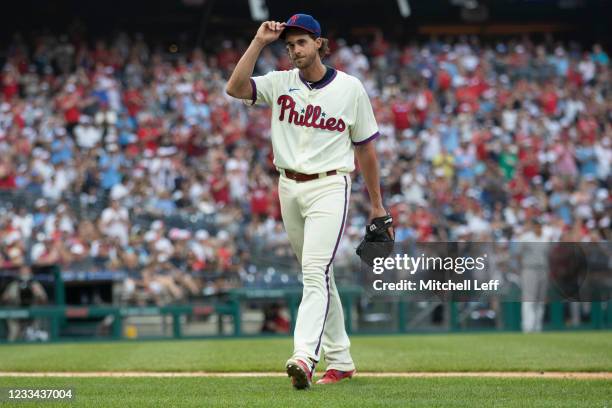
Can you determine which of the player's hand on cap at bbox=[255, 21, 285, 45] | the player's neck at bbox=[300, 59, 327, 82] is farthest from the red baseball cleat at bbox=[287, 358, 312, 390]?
the player's hand on cap at bbox=[255, 21, 285, 45]

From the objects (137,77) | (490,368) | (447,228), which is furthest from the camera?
(137,77)

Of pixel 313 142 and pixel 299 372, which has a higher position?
pixel 313 142

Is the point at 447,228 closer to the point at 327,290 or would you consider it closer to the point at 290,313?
the point at 290,313

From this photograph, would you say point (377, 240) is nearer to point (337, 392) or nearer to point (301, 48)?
point (337, 392)

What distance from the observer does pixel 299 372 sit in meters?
5.61

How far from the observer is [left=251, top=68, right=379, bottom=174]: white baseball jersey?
19.8 ft

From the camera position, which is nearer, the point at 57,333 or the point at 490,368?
the point at 490,368

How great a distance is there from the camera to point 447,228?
1670 centimetres

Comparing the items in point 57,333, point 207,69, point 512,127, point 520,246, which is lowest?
point 57,333

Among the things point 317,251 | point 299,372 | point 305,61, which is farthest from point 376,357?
point 305,61

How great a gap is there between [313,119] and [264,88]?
326 mm

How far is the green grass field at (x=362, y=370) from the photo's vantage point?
208 inches

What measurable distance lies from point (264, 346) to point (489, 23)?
15.1m

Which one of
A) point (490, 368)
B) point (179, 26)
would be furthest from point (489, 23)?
point (490, 368)
